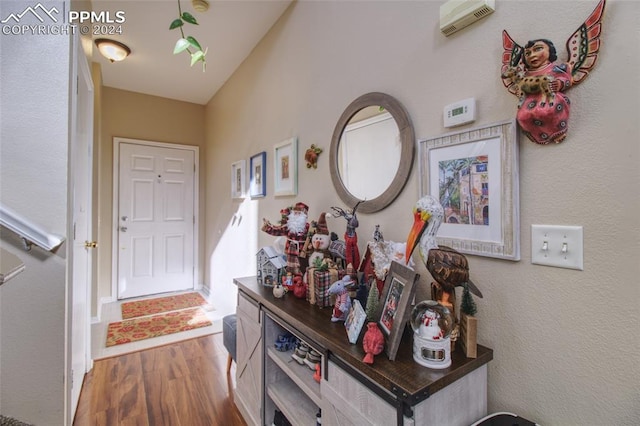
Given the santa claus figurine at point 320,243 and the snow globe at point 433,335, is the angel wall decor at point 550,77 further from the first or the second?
the santa claus figurine at point 320,243

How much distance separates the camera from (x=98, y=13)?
7.56ft

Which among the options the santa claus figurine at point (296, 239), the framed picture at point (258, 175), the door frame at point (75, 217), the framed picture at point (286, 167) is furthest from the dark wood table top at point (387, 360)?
the framed picture at point (258, 175)

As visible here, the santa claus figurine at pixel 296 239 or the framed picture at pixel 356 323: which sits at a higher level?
the santa claus figurine at pixel 296 239

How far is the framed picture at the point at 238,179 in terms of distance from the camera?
116 inches

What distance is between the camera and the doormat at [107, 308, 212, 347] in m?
2.75

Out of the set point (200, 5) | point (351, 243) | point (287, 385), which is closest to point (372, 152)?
point (351, 243)

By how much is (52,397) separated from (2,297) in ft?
1.67

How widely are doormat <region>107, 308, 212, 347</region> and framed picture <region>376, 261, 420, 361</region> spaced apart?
2.60 metres

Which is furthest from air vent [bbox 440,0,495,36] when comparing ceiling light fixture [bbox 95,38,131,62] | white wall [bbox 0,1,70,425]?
ceiling light fixture [bbox 95,38,131,62]

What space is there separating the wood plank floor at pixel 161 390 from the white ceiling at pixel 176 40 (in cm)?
268

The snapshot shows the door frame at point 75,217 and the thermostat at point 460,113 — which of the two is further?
the door frame at point 75,217

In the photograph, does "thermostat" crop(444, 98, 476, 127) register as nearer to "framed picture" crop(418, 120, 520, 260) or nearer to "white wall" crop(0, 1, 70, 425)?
"framed picture" crop(418, 120, 520, 260)

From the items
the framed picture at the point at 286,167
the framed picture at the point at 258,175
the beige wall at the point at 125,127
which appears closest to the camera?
the framed picture at the point at 286,167

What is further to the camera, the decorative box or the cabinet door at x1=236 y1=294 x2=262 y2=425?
the cabinet door at x1=236 y1=294 x2=262 y2=425
